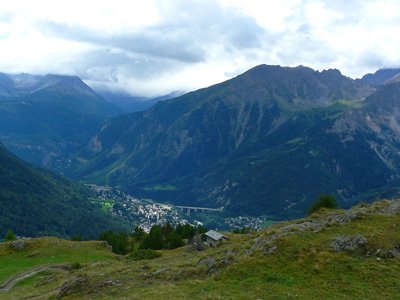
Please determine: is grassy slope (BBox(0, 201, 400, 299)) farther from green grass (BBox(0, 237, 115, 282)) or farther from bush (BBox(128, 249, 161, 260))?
bush (BBox(128, 249, 161, 260))

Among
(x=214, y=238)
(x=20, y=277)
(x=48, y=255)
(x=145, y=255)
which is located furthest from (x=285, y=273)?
(x=48, y=255)

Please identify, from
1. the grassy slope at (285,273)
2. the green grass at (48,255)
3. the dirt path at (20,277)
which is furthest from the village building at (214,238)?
the dirt path at (20,277)

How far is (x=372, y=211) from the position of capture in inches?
1507

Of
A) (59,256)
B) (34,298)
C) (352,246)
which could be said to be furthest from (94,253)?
(352,246)

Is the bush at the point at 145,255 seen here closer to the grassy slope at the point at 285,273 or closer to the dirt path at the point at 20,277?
the dirt path at the point at 20,277

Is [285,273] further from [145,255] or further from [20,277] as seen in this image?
[20,277]

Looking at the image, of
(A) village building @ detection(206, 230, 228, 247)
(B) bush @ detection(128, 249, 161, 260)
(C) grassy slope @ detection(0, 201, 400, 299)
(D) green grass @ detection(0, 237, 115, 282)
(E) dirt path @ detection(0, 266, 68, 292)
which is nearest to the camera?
(C) grassy slope @ detection(0, 201, 400, 299)

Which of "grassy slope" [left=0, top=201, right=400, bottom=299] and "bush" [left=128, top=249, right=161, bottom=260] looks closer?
"grassy slope" [left=0, top=201, right=400, bottom=299]

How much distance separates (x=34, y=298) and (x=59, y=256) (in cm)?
3289

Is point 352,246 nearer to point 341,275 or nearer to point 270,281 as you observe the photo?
point 341,275

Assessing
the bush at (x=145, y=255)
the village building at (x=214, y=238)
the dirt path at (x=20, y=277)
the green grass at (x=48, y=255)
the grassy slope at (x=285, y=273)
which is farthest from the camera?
the village building at (x=214, y=238)

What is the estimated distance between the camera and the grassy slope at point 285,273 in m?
Result: 22.7

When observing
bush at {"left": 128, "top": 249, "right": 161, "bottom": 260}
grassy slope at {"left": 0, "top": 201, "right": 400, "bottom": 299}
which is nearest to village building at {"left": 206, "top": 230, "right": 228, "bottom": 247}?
bush at {"left": 128, "top": 249, "right": 161, "bottom": 260}

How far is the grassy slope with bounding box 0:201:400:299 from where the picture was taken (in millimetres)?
22688
